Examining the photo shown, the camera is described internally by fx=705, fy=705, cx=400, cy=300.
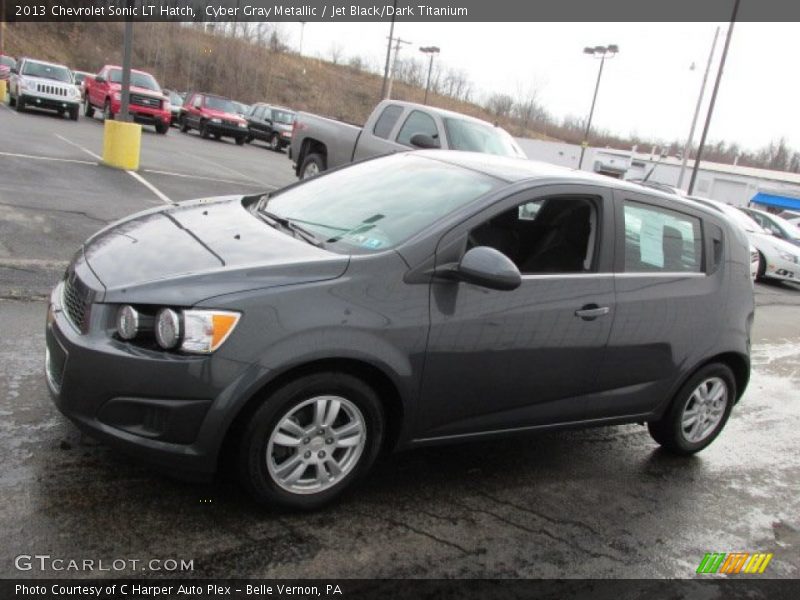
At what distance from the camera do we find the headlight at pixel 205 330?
2.87 meters

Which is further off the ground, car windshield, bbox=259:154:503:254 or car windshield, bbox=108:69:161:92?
car windshield, bbox=108:69:161:92

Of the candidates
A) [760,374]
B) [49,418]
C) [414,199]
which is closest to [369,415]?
[414,199]

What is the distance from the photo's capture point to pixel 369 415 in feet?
10.7

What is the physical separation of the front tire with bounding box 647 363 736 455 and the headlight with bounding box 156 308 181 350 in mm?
3134

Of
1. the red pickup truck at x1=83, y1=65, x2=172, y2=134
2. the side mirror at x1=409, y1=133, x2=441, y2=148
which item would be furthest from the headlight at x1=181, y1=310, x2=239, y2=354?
the red pickup truck at x1=83, y1=65, x2=172, y2=134

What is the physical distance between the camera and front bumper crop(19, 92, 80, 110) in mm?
22953

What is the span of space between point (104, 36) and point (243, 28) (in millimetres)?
13942

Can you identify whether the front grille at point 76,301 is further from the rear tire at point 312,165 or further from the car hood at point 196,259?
the rear tire at point 312,165

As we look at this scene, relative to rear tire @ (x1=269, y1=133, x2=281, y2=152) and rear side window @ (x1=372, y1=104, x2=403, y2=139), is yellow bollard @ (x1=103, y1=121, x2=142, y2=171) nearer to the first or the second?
rear side window @ (x1=372, y1=104, x2=403, y2=139)

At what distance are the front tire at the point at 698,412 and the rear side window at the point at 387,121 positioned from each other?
7.18 meters

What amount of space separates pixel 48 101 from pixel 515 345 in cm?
2403

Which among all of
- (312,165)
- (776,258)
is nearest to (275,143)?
(312,165)

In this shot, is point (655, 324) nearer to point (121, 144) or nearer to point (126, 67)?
point (121, 144)

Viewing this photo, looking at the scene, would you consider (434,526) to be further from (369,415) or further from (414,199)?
(414,199)
